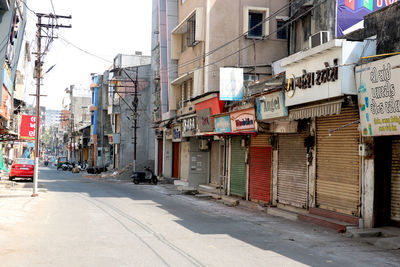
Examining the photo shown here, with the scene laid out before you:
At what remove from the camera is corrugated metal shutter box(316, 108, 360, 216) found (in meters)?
13.2

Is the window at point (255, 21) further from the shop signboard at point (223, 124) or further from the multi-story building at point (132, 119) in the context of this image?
the multi-story building at point (132, 119)

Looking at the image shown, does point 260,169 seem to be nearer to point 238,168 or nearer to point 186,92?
point 238,168

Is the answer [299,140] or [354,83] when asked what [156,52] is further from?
[354,83]

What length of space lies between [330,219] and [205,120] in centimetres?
1243

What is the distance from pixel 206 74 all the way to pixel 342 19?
366 inches

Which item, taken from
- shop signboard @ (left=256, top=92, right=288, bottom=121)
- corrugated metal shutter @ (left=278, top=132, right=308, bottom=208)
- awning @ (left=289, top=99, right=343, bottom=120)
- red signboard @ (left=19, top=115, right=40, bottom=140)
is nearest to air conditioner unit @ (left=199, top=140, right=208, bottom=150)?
shop signboard @ (left=256, top=92, right=288, bottom=121)

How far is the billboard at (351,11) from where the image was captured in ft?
59.7

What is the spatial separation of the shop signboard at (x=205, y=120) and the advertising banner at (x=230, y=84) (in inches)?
164

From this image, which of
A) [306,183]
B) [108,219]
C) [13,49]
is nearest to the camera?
[108,219]

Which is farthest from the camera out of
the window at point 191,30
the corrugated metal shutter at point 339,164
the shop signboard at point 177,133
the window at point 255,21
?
the shop signboard at point 177,133

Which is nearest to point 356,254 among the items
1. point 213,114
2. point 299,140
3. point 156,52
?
point 299,140

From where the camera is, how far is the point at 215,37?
82.2 ft

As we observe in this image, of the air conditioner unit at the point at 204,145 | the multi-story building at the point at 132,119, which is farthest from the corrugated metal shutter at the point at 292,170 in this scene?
the multi-story building at the point at 132,119

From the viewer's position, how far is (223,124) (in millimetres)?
22516
